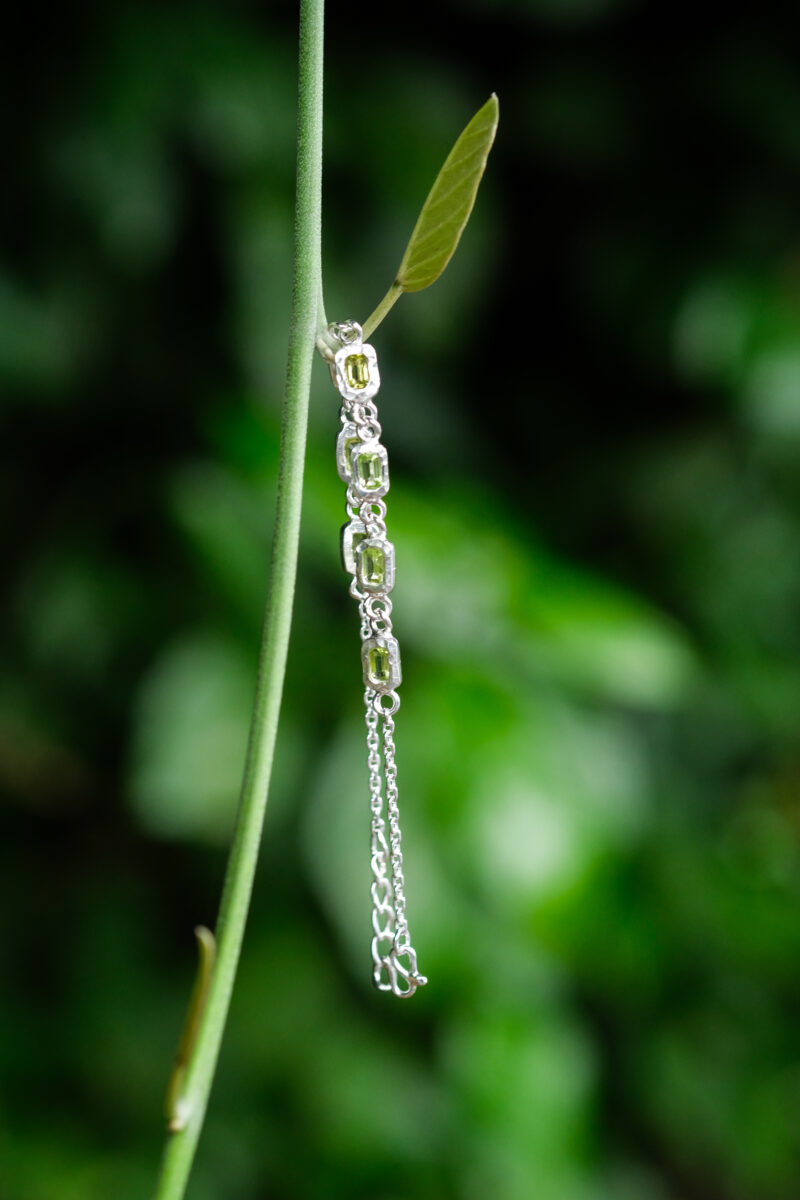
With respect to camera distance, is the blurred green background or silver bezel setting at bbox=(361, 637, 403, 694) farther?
the blurred green background

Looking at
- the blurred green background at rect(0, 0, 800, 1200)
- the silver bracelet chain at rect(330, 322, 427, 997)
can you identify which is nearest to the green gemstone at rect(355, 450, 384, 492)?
the silver bracelet chain at rect(330, 322, 427, 997)

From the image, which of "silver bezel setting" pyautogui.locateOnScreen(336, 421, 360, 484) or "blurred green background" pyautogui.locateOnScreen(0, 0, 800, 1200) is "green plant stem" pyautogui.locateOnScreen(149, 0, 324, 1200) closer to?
"silver bezel setting" pyautogui.locateOnScreen(336, 421, 360, 484)

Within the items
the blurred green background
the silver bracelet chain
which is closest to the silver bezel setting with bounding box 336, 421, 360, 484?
the silver bracelet chain

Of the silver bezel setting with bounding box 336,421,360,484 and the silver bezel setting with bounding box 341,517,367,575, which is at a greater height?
the silver bezel setting with bounding box 336,421,360,484

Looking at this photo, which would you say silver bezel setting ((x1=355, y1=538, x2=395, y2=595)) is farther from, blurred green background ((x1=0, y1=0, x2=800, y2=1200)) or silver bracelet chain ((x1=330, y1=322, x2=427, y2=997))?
blurred green background ((x1=0, y1=0, x2=800, y2=1200))

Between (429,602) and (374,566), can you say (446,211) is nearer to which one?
(374,566)

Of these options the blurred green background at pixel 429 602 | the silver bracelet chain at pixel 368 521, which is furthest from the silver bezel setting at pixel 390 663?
the blurred green background at pixel 429 602

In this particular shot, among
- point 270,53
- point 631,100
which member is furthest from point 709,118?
point 270,53
